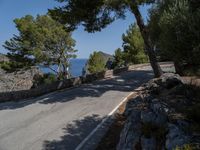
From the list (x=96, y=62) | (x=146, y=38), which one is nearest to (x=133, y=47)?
(x=96, y=62)

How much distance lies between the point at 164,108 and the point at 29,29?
37233mm

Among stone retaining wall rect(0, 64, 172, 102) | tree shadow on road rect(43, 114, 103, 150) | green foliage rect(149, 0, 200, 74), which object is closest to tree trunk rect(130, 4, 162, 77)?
stone retaining wall rect(0, 64, 172, 102)

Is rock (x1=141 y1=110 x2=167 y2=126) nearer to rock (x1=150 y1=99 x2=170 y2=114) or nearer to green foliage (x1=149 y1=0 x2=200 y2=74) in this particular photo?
rock (x1=150 y1=99 x2=170 y2=114)

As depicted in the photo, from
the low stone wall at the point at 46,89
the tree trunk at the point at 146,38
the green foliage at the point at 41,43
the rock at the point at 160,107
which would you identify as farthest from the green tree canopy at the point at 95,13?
the green foliage at the point at 41,43

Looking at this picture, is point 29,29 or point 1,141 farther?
point 29,29

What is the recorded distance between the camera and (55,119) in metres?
13.4

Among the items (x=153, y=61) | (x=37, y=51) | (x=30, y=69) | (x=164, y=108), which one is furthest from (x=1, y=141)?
(x=30, y=69)

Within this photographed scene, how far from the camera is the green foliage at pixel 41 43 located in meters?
42.4

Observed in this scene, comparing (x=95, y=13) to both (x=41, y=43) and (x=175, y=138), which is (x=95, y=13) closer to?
(x=175, y=138)

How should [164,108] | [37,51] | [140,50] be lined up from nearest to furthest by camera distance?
[164,108], [37,51], [140,50]

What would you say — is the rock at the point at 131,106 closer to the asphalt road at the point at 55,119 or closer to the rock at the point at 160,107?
the asphalt road at the point at 55,119

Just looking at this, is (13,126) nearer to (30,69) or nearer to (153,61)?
(153,61)

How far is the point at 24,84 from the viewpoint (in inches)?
1832

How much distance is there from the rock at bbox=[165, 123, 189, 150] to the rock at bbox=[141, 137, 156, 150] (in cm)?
53
